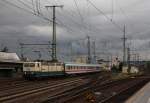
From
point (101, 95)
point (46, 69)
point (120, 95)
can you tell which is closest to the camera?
point (101, 95)

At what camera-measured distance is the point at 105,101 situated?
82.2 feet

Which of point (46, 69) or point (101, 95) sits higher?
point (46, 69)

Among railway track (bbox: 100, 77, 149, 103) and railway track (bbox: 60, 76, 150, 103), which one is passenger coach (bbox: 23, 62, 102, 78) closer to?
railway track (bbox: 60, 76, 150, 103)

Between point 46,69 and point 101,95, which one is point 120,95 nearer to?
point 101,95

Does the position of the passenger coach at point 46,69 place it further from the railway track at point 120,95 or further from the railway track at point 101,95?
the railway track at point 120,95

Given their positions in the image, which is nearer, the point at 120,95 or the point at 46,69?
the point at 120,95

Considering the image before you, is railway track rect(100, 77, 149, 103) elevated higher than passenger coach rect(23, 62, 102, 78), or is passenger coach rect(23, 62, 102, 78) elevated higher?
passenger coach rect(23, 62, 102, 78)

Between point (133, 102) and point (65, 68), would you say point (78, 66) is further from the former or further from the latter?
point (133, 102)

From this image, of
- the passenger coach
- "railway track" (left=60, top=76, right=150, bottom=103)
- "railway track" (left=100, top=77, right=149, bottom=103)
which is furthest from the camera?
the passenger coach

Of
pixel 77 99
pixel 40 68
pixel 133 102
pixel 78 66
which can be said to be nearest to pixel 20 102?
pixel 77 99

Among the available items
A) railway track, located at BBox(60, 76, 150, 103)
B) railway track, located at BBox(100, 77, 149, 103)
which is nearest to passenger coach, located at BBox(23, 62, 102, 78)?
railway track, located at BBox(60, 76, 150, 103)

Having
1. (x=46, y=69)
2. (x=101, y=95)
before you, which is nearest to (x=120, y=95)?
(x=101, y=95)

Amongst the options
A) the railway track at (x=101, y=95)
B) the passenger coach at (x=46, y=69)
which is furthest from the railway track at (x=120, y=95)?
the passenger coach at (x=46, y=69)

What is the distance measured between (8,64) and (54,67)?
19.5m
